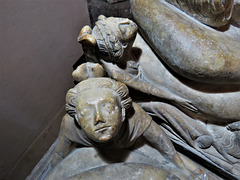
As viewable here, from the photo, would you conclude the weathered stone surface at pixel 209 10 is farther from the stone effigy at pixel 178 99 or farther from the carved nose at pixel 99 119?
the carved nose at pixel 99 119

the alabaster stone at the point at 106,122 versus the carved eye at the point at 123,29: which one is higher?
the carved eye at the point at 123,29

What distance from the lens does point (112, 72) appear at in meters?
0.98

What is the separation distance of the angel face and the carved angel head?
198 millimetres

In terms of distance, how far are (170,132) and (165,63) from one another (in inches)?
13.4

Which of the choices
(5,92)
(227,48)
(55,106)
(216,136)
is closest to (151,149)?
(216,136)

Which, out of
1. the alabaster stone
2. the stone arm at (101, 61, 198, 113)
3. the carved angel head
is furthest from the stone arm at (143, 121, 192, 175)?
the carved angel head

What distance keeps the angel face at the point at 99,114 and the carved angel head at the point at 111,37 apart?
0.20 metres

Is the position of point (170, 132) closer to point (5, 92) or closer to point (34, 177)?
point (34, 177)

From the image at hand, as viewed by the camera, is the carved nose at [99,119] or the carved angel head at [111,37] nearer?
the carved nose at [99,119]

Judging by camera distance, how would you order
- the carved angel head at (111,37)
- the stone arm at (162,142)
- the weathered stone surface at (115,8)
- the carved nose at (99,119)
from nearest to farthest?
the carved nose at (99,119), the carved angel head at (111,37), the stone arm at (162,142), the weathered stone surface at (115,8)

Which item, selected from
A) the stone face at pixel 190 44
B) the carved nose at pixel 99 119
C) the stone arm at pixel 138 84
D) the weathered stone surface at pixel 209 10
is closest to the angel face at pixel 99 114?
the carved nose at pixel 99 119

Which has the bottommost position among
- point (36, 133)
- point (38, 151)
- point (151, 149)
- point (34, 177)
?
point (38, 151)

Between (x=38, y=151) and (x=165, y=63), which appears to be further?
(x=38, y=151)

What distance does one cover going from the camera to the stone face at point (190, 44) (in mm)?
828
